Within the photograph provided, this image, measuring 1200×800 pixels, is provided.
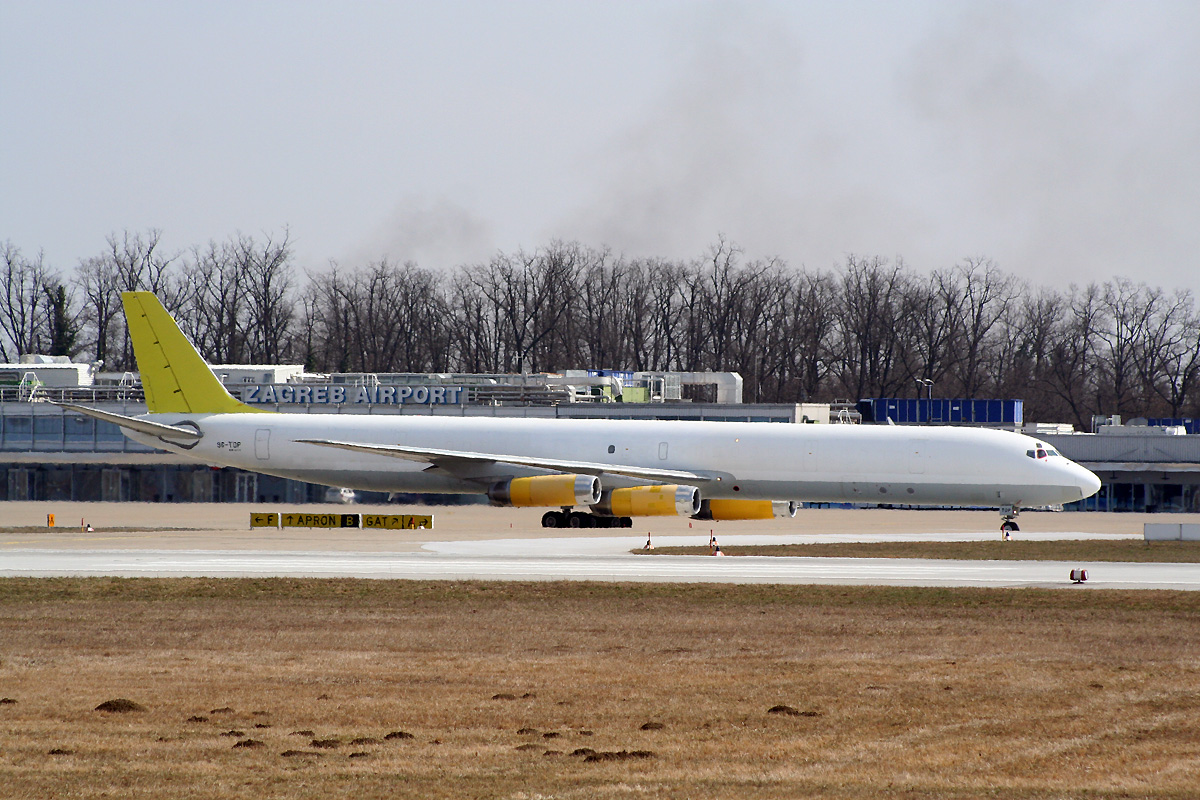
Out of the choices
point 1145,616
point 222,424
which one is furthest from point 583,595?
point 222,424

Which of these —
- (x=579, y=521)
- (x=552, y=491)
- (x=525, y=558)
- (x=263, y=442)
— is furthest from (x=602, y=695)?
(x=263, y=442)

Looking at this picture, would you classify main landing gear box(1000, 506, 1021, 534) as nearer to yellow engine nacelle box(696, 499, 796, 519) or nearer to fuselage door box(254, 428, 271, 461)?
yellow engine nacelle box(696, 499, 796, 519)

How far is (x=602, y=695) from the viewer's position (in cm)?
1494

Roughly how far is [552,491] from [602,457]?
2.96 metres

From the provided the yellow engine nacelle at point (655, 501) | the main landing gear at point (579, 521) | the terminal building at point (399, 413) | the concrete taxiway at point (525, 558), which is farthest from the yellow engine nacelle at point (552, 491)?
the terminal building at point (399, 413)

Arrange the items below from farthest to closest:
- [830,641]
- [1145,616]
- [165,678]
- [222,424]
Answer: [222,424] → [1145,616] → [830,641] → [165,678]

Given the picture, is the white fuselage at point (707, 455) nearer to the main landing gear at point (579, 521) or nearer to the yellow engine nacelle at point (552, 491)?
the yellow engine nacelle at point (552, 491)

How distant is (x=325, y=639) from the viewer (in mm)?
19172

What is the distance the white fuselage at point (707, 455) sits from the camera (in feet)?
133

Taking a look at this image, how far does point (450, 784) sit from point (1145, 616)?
1475 cm

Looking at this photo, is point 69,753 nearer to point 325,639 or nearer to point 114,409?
point 325,639

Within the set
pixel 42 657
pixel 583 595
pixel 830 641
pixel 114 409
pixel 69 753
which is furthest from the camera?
pixel 114 409

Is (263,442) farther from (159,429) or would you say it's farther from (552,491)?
(552,491)

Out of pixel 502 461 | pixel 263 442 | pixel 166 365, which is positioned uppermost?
pixel 166 365
